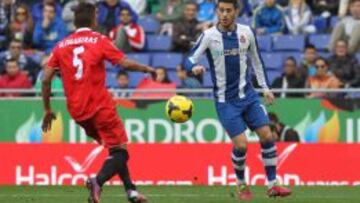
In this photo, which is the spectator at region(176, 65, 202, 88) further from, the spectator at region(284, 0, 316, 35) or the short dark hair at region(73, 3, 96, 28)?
the short dark hair at region(73, 3, 96, 28)

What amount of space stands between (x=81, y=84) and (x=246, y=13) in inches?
431

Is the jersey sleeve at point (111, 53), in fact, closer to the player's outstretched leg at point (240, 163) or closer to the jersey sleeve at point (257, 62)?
the jersey sleeve at point (257, 62)

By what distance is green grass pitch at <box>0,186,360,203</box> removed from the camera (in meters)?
13.4

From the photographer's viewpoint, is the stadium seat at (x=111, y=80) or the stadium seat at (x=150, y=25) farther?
the stadium seat at (x=150, y=25)

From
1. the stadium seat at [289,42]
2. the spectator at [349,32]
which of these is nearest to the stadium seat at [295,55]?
the stadium seat at [289,42]

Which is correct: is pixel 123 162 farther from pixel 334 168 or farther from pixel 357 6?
pixel 357 6

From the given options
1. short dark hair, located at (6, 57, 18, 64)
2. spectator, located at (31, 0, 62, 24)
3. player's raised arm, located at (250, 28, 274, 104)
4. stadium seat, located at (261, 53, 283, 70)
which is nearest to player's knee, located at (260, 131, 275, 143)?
player's raised arm, located at (250, 28, 274, 104)

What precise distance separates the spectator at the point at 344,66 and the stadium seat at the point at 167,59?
282 cm

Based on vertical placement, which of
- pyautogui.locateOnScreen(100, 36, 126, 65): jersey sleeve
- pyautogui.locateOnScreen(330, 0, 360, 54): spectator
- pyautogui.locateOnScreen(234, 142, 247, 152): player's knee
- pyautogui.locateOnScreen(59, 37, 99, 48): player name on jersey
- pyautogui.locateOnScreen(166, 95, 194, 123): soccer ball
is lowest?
pyautogui.locateOnScreen(234, 142, 247, 152): player's knee

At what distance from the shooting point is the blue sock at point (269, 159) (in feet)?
44.9

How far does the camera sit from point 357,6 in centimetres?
2116

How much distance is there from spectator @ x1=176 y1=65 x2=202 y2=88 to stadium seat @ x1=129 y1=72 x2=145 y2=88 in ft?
2.20

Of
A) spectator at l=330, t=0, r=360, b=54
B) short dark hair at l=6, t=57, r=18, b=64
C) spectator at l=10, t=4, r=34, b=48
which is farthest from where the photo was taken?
spectator at l=10, t=4, r=34, b=48

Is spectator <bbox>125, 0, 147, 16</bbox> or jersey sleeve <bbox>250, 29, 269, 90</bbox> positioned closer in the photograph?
jersey sleeve <bbox>250, 29, 269, 90</bbox>
